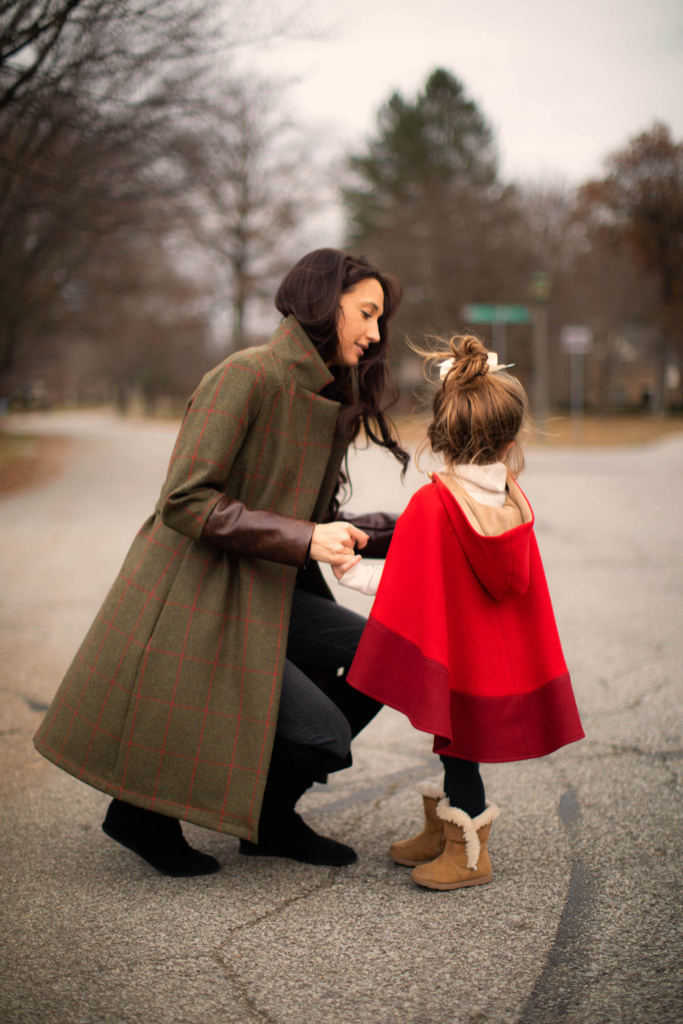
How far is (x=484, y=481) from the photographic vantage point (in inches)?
95.6

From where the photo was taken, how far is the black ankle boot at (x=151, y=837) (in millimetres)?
2576

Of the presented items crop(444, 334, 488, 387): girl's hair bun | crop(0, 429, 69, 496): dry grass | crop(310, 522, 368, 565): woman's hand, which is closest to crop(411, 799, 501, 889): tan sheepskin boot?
crop(310, 522, 368, 565): woman's hand

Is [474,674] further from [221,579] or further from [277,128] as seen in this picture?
[277,128]

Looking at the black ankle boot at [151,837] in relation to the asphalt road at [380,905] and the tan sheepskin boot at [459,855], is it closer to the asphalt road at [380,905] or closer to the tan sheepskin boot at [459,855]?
the asphalt road at [380,905]

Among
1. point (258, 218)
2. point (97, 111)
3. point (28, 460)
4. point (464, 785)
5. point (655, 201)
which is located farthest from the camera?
point (258, 218)

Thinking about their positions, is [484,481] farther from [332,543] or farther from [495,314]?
[495,314]

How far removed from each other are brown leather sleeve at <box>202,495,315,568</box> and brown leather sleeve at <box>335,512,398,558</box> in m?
0.44

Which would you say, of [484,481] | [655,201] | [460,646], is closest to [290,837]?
[460,646]

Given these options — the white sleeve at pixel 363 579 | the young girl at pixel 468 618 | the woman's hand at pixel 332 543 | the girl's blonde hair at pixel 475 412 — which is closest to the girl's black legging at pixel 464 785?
the young girl at pixel 468 618

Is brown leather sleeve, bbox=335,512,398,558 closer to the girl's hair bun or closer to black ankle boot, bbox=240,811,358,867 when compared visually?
the girl's hair bun

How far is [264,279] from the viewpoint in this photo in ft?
97.0

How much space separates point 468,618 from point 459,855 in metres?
0.73

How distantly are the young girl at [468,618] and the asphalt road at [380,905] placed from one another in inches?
11.4

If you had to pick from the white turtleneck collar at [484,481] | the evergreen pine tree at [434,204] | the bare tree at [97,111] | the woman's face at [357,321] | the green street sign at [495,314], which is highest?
the evergreen pine tree at [434,204]
